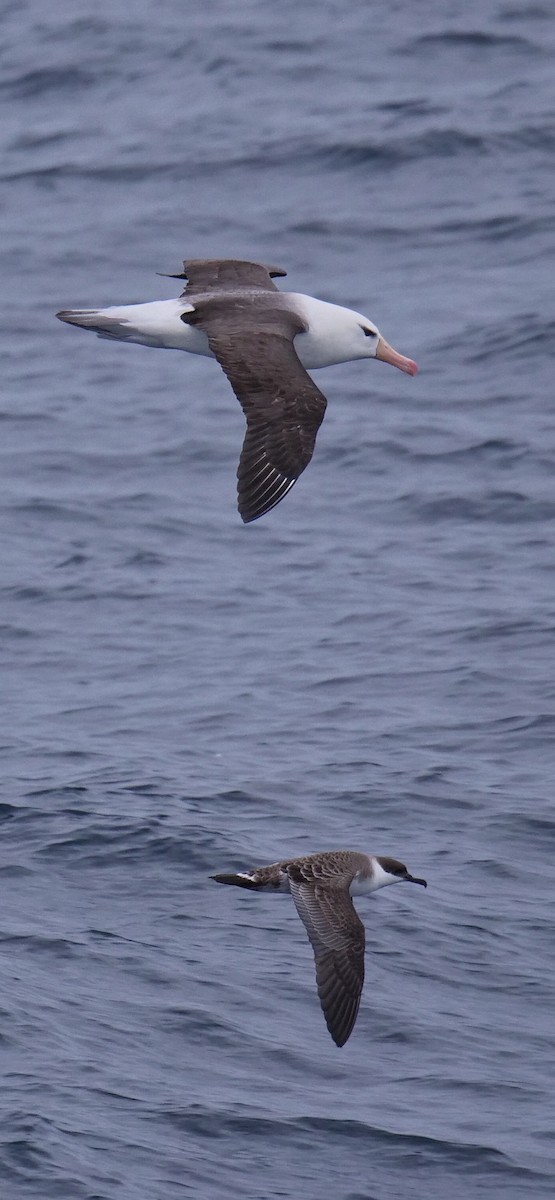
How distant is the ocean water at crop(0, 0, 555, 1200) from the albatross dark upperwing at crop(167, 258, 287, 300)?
344 centimetres

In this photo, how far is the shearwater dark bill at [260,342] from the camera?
1015cm

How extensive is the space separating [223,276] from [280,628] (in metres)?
4.70

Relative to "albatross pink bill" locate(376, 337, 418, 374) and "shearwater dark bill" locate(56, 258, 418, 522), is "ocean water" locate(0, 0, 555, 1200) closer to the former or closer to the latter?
"albatross pink bill" locate(376, 337, 418, 374)

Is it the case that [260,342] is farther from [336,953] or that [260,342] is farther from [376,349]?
[336,953]

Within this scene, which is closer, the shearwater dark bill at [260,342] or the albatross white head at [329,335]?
the shearwater dark bill at [260,342]

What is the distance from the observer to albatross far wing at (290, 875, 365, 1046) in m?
10.5

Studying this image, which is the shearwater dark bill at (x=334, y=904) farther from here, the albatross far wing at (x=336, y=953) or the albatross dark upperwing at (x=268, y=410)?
the albatross dark upperwing at (x=268, y=410)

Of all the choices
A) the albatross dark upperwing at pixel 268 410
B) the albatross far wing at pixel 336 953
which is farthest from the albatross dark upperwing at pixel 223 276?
the albatross far wing at pixel 336 953

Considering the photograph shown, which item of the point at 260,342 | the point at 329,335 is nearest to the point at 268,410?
the point at 260,342

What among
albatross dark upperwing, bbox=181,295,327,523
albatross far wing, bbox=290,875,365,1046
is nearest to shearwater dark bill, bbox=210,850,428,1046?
albatross far wing, bbox=290,875,365,1046

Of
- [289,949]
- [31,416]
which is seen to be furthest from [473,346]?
[289,949]

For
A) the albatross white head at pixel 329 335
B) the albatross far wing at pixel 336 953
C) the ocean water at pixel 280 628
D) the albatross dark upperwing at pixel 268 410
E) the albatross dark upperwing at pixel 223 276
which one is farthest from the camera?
the albatross dark upperwing at pixel 223 276

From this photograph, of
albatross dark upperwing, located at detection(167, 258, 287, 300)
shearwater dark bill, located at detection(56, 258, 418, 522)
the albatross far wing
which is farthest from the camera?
albatross dark upperwing, located at detection(167, 258, 287, 300)

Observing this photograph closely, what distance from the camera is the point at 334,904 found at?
1097 cm
